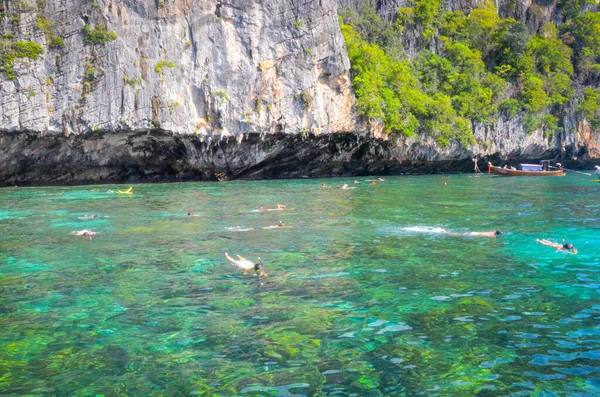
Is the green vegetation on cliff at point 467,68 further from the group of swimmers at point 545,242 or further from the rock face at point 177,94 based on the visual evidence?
the group of swimmers at point 545,242

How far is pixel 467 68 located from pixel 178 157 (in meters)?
27.6

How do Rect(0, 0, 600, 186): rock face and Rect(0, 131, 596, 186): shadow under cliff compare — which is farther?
Rect(0, 131, 596, 186): shadow under cliff

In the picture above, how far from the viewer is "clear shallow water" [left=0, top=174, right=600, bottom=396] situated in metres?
6.29

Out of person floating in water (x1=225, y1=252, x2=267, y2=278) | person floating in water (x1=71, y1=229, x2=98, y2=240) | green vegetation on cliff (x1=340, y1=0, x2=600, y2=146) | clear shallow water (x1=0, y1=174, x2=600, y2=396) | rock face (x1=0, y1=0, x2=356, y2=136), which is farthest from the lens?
green vegetation on cliff (x1=340, y1=0, x2=600, y2=146)

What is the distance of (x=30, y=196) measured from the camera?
27.9 metres

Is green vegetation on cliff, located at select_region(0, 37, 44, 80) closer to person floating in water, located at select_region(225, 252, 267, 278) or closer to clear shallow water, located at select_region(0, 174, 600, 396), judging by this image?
clear shallow water, located at select_region(0, 174, 600, 396)

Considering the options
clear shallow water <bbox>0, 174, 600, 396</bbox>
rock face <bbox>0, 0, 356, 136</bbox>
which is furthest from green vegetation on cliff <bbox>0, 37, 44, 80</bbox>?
clear shallow water <bbox>0, 174, 600, 396</bbox>

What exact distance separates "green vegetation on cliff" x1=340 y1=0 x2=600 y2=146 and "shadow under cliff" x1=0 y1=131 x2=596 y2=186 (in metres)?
3.84

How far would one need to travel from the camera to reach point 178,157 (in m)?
38.0

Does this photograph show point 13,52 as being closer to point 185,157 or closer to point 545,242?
point 185,157

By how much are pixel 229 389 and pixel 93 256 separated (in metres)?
8.01

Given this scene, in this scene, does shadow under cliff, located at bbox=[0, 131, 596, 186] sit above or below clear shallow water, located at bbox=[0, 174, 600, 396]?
above

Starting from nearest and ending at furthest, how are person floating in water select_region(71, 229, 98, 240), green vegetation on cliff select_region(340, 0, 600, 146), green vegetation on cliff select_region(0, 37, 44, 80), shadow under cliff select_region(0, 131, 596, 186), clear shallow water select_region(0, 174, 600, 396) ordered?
1. clear shallow water select_region(0, 174, 600, 396)
2. person floating in water select_region(71, 229, 98, 240)
3. green vegetation on cliff select_region(0, 37, 44, 80)
4. shadow under cliff select_region(0, 131, 596, 186)
5. green vegetation on cliff select_region(340, 0, 600, 146)

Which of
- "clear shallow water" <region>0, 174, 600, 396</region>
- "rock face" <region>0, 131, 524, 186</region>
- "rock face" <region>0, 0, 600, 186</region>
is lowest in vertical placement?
"clear shallow water" <region>0, 174, 600, 396</region>
